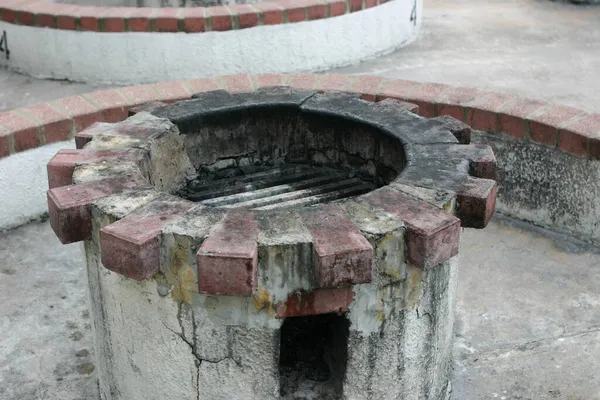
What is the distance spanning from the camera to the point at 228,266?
6.50 ft

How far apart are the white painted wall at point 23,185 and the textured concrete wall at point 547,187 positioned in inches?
84.4

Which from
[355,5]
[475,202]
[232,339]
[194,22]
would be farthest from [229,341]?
[355,5]

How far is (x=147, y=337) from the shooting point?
227 centimetres

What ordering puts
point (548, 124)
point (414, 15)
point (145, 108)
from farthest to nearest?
point (414, 15), point (548, 124), point (145, 108)

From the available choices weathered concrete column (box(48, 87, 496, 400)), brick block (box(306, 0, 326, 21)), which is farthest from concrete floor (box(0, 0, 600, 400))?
brick block (box(306, 0, 326, 21))

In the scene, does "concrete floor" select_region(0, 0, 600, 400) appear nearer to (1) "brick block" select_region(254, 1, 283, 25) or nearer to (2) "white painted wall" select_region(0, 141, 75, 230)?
(2) "white painted wall" select_region(0, 141, 75, 230)

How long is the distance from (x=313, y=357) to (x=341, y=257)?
2.55ft

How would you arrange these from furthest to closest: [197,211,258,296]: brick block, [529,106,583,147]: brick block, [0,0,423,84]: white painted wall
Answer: [0,0,423,84]: white painted wall → [529,106,583,147]: brick block → [197,211,258,296]: brick block

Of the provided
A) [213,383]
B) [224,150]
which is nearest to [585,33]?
[224,150]

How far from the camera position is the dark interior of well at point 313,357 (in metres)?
2.33

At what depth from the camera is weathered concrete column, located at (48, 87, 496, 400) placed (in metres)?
2.06

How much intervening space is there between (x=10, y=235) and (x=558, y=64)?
389 cm

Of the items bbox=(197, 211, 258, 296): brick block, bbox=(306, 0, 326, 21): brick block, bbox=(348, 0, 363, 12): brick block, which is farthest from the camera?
bbox=(348, 0, 363, 12): brick block

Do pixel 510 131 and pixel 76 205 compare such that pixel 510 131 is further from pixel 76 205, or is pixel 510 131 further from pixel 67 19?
pixel 67 19
